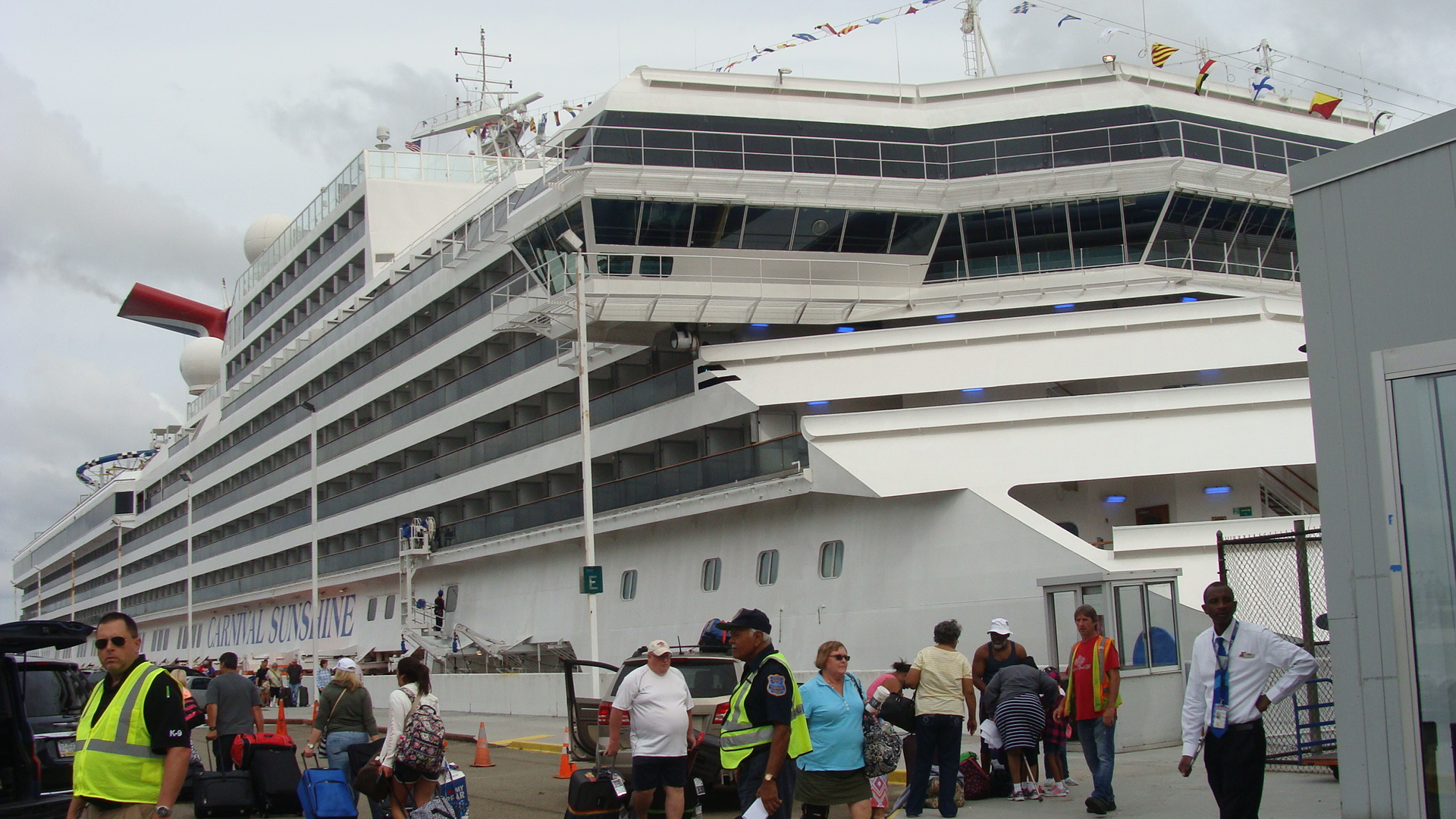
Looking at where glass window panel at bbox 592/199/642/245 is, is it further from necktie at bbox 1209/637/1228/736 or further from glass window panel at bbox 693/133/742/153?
necktie at bbox 1209/637/1228/736

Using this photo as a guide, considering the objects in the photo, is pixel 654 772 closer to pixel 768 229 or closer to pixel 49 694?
pixel 49 694

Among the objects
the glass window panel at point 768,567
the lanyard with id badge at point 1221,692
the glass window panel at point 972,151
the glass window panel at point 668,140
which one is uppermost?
the glass window panel at point 668,140

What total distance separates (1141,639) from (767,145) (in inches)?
496

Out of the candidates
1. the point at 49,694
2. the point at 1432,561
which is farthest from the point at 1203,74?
the point at 49,694

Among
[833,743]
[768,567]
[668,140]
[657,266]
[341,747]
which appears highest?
[668,140]

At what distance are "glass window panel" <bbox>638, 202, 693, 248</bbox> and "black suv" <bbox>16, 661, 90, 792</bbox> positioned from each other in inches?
503

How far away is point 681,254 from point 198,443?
50051mm

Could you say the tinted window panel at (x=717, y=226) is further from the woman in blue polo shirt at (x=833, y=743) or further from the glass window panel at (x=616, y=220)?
the woman in blue polo shirt at (x=833, y=743)

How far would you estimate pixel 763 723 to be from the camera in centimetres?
781

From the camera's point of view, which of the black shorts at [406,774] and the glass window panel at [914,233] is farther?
the glass window panel at [914,233]

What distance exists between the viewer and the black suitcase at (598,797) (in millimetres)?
9109

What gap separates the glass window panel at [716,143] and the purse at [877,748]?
53.4 feet

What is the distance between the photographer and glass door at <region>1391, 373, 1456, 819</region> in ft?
23.0

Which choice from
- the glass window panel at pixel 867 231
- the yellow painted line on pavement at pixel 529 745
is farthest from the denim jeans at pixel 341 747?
the glass window panel at pixel 867 231
